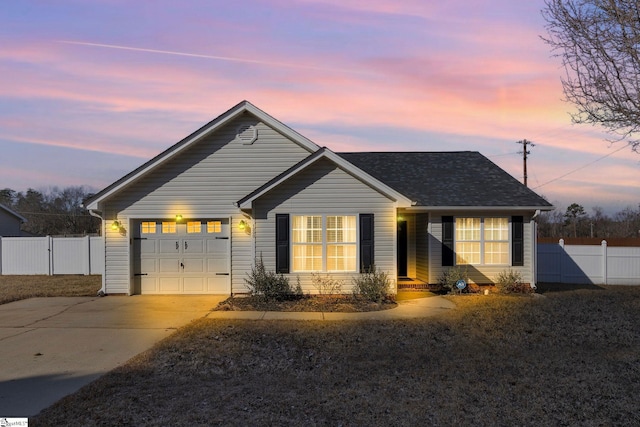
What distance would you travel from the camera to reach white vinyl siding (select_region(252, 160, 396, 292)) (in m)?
12.9

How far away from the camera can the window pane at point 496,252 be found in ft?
47.5

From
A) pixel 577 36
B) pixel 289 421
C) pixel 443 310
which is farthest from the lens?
pixel 443 310

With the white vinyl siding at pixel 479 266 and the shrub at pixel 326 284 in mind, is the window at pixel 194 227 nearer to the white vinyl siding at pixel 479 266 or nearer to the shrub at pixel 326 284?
the shrub at pixel 326 284

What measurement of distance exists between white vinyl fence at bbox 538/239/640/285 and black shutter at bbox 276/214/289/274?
10.8m

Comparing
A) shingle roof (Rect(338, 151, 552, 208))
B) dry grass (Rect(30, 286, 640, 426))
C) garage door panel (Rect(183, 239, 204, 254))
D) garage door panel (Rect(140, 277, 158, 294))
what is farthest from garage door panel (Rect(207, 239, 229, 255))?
shingle roof (Rect(338, 151, 552, 208))

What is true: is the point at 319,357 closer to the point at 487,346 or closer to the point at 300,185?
the point at 487,346

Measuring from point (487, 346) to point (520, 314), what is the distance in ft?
9.70

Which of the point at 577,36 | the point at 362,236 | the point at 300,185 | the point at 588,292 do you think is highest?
the point at 577,36

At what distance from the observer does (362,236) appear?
42.1ft

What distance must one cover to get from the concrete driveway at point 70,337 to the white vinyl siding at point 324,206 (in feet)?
7.90

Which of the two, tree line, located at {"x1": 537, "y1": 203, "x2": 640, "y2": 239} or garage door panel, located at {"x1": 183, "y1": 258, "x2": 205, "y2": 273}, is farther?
tree line, located at {"x1": 537, "y1": 203, "x2": 640, "y2": 239}

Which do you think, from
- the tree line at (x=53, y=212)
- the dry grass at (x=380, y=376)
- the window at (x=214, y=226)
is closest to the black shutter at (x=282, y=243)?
the window at (x=214, y=226)

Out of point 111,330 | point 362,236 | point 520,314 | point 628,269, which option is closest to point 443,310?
point 520,314

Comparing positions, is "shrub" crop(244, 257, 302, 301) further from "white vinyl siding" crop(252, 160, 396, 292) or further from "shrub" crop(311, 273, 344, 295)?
"shrub" crop(311, 273, 344, 295)
